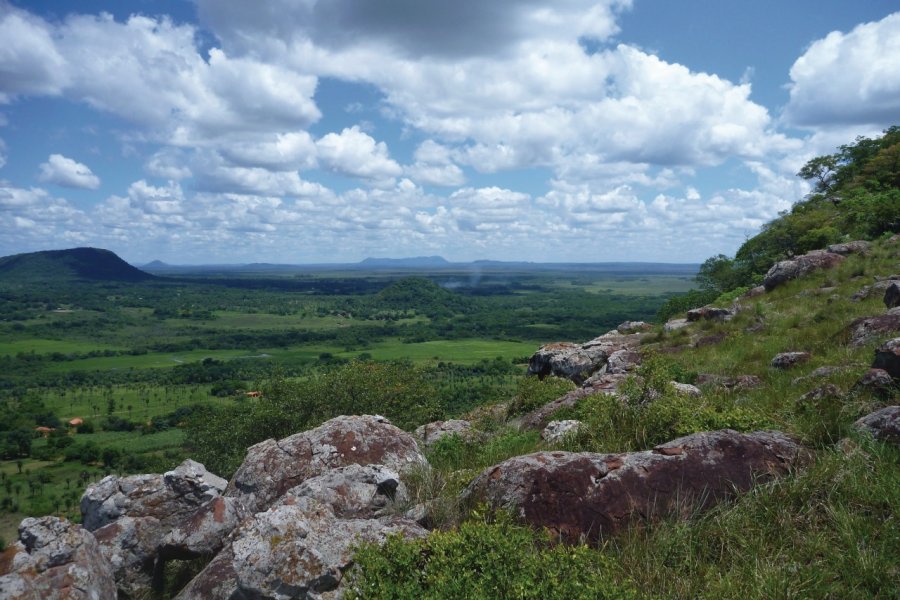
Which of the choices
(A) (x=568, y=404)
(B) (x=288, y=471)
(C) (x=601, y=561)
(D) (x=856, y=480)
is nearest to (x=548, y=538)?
(C) (x=601, y=561)

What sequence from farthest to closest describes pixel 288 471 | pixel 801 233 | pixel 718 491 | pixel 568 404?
1. pixel 801 233
2. pixel 568 404
3. pixel 288 471
4. pixel 718 491

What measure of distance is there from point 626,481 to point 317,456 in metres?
7.38

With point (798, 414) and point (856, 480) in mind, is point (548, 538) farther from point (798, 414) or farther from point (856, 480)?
point (798, 414)

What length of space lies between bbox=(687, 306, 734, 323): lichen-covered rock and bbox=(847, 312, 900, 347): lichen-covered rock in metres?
9.51

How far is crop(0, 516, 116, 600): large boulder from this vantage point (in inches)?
323

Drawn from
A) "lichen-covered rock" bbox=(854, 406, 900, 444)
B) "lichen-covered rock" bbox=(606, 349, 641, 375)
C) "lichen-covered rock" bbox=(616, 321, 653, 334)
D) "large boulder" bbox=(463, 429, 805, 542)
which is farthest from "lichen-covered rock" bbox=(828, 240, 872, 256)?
"large boulder" bbox=(463, 429, 805, 542)

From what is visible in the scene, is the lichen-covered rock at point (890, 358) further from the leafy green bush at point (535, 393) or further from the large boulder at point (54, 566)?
the large boulder at point (54, 566)

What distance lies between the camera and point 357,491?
9641 mm

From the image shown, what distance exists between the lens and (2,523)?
79375 millimetres

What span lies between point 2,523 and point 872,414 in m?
110

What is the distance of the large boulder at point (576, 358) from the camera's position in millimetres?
23859

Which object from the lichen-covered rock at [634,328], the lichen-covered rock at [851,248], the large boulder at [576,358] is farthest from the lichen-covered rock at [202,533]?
the lichen-covered rock at [851,248]

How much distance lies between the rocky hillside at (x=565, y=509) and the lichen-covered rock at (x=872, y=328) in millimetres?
67

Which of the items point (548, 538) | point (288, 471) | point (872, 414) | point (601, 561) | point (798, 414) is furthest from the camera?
point (288, 471)
